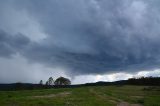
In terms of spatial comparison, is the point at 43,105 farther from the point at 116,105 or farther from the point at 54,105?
the point at 116,105

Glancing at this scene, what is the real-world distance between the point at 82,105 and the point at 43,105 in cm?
590

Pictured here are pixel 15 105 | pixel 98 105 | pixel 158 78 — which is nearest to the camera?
pixel 15 105

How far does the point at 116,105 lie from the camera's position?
153 ft

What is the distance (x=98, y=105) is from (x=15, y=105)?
1303 cm

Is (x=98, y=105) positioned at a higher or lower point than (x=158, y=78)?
lower

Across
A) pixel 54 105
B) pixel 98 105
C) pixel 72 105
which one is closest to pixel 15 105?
pixel 54 105

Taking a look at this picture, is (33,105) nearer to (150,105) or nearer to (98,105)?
(98,105)

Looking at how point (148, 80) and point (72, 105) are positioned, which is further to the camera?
point (148, 80)

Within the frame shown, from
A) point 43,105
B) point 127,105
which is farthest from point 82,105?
point 127,105

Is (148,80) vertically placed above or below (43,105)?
above

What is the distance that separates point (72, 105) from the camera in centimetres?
4128

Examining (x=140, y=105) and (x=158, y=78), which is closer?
(x=140, y=105)

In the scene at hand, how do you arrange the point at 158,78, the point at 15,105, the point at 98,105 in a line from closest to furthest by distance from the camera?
the point at 15,105 < the point at 98,105 < the point at 158,78

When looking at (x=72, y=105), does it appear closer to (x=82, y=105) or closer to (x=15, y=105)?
(x=82, y=105)
